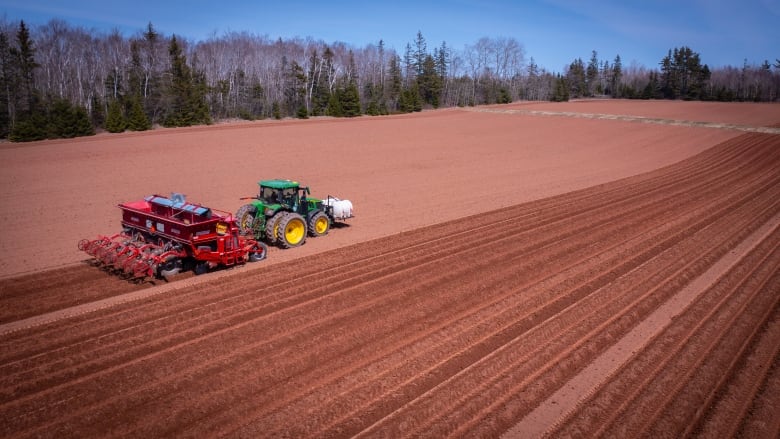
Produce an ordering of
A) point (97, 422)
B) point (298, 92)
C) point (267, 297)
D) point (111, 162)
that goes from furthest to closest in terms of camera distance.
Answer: point (298, 92)
point (111, 162)
point (267, 297)
point (97, 422)

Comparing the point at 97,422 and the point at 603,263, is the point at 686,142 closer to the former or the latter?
the point at 603,263

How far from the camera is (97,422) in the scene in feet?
22.2

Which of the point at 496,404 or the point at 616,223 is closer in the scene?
the point at 496,404

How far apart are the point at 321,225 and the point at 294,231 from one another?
133cm

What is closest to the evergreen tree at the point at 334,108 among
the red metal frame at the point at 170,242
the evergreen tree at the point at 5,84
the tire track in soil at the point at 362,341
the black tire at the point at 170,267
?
the evergreen tree at the point at 5,84

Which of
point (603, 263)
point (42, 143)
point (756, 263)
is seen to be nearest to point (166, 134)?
point (42, 143)

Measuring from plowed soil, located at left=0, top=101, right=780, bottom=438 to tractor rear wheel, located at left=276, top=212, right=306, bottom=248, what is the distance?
0.36m

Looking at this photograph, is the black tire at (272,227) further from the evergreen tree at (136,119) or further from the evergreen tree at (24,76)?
the evergreen tree at (24,76)

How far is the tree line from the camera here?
46406mm

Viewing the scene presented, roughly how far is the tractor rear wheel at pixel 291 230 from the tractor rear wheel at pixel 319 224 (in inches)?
30.9

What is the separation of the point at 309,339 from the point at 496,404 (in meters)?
3.44

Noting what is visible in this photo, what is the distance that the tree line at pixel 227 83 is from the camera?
46.4 metres

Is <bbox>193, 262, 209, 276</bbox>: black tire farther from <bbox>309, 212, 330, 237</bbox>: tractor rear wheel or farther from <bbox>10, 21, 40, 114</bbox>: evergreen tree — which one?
<bbox>10, 21, 40, 114</bbox>: evergreen tree

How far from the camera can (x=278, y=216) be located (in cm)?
1439
